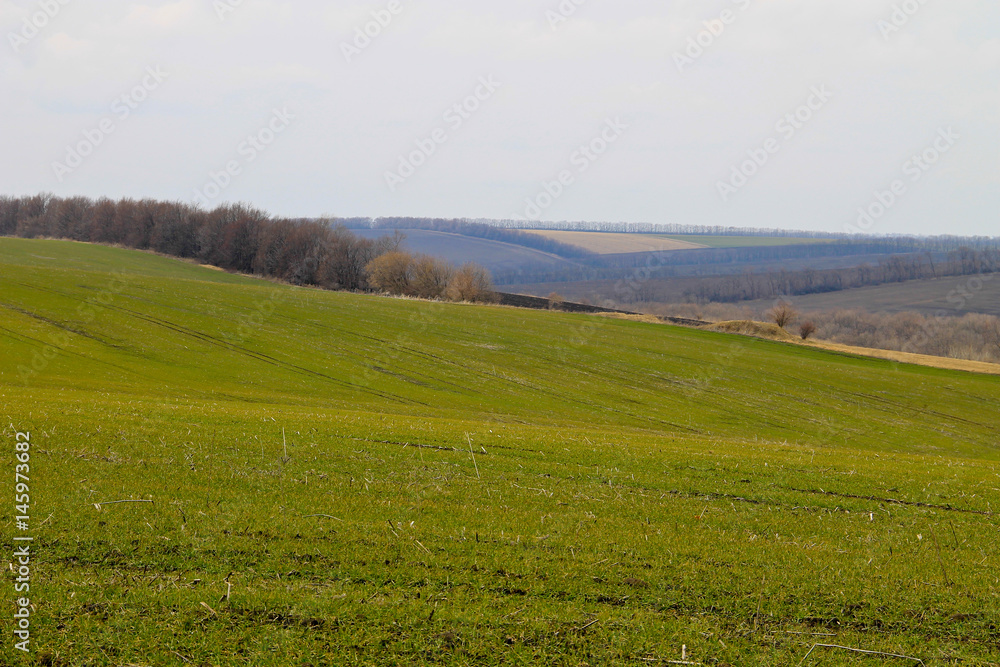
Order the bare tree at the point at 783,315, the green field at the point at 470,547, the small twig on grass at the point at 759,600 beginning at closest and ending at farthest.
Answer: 1. the green field at the point at 470,547
2. the small twig on grass at the point at 759,600
3. the bare tree at the point at 783,315

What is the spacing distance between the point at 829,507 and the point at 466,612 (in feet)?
22.6

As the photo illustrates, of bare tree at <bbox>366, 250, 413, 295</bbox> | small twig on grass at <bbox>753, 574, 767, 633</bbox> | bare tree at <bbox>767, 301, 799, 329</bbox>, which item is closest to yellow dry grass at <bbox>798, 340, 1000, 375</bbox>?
bare tree at <bbox>767, 301, 799, 329</bbox>

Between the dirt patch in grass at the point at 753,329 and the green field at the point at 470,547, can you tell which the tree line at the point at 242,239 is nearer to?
the dirt patch in grass at the point at 753,329

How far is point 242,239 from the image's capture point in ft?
374

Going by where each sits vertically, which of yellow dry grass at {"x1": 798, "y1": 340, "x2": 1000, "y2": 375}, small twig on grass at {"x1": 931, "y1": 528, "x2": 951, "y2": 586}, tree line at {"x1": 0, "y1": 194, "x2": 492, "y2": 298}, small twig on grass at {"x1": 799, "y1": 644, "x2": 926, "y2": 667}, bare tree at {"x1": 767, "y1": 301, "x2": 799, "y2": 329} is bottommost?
small twig on grass at {"x1": 799, "y1": 644, "x2": 926, "y2": 667}

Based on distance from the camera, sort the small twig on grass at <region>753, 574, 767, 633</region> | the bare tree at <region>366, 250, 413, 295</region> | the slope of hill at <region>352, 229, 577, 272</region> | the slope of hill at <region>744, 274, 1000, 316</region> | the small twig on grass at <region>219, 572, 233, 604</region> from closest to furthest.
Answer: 1. the small twig on grass at <region>219, 572, 233, 604</region>
2. the small twig on grass at <region>753, 574, 767, 633</region>
3. the bare tree at <region>366, 250, 413, 295</region>
4. the slope of hill at <region>744, 274, 1000, 316</region>
5. the slope of hill at <region>352, 229, 577, 272</region>

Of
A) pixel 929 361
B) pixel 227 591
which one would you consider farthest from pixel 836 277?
pixel 227 591

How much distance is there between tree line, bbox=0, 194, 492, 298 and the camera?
109812mm

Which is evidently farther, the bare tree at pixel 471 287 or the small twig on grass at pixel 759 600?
the bare tree at pixel 471 287

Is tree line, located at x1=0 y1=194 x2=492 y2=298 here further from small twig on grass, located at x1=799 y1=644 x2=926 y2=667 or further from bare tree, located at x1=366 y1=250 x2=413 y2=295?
small twig on grass, located at x1=799 y1=644 x2=926 y2=667

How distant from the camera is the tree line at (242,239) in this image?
360 ft

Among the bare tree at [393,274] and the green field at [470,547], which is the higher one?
the bare tree at [393,274]

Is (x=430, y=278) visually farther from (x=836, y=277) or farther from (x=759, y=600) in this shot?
(x=836, y=277)

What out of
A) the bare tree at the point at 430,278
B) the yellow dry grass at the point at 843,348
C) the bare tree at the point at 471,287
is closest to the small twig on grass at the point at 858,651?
the yellow dry grass at the point at 843,348
